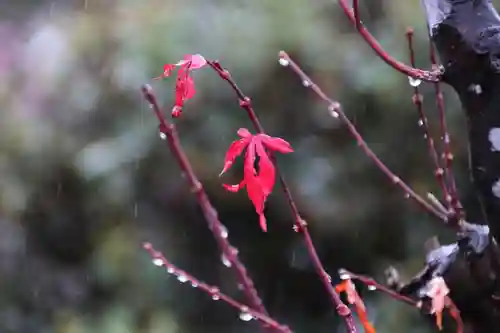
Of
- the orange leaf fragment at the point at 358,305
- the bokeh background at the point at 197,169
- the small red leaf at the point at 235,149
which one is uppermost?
the small red leaf at the point at 235,149

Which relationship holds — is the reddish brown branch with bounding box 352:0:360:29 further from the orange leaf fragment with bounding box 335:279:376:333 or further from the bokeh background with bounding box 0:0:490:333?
the bokeh background with bounding box 0:0:490:333

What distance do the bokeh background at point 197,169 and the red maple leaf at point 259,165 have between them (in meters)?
0.79

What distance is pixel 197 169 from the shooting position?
1.30 meters

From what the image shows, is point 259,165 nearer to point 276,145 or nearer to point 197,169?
point 276,145

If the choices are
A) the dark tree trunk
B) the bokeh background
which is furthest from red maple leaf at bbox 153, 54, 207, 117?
the bokeh background

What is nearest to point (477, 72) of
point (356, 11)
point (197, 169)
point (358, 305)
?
point (356, 11)

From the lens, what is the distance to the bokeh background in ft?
4.24

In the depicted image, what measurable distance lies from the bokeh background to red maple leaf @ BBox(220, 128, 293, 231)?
0.79 m

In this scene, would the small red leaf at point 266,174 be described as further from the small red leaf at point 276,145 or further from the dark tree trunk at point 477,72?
the dark tree trunk at point 477,72

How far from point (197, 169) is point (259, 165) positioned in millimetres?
843

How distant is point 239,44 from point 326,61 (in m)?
0.20

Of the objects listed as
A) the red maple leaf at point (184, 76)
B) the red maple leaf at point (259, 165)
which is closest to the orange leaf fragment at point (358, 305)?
the red maple leaf at point (259, 165)

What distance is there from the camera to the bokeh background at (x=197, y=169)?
4.24ft

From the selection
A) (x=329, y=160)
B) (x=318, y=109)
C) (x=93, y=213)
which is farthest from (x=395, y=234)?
(x=93, y=213)
